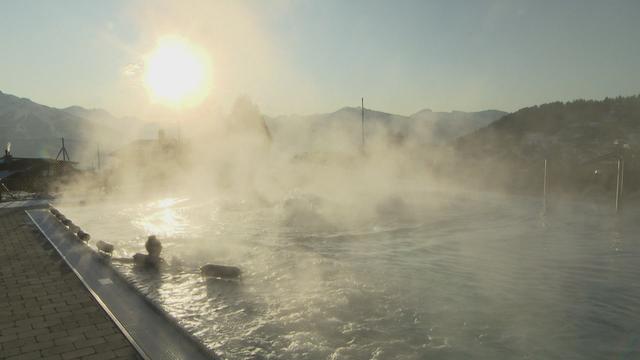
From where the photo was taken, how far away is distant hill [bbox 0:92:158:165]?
322 feet

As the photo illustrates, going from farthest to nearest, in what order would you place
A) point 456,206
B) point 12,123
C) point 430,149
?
point 12,123, point 430,149, point 456,206

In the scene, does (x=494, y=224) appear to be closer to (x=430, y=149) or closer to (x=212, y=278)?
(x=212, y=278)

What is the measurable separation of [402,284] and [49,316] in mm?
4193

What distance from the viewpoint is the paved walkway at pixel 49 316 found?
3361 millimetres

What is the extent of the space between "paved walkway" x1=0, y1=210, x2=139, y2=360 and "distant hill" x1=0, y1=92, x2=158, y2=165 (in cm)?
9281

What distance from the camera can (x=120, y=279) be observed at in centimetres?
528

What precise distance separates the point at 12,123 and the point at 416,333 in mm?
155317

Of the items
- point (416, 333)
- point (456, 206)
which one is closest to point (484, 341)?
point (416, 333)

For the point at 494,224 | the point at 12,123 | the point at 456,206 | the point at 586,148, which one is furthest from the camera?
the point at 12,123

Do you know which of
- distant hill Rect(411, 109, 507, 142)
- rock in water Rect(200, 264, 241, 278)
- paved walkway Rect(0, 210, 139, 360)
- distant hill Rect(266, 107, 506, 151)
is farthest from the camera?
distant hill Rect(411, 109, 507, 142)

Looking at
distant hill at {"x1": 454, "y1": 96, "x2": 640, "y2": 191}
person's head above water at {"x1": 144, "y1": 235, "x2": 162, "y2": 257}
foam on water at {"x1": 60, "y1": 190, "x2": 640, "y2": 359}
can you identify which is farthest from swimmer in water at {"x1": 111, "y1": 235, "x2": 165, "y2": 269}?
distant hill at {"x1": 454, "y1": 96, "x2": 640, "y2": 191}

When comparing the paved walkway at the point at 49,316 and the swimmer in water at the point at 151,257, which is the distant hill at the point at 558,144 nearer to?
the swimmer in water at the point at 151,257

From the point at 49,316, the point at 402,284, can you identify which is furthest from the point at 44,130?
the point at 402,284

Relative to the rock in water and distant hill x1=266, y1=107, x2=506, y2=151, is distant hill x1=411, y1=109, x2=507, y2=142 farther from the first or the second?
the rock in water
